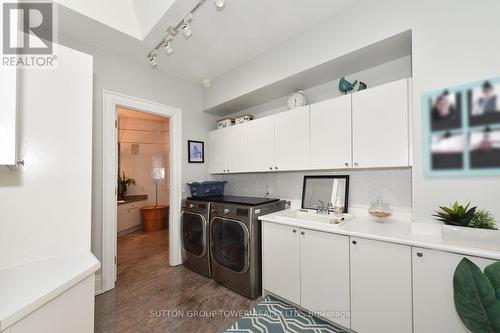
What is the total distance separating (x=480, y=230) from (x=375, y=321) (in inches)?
35.8

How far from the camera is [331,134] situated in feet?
6.63

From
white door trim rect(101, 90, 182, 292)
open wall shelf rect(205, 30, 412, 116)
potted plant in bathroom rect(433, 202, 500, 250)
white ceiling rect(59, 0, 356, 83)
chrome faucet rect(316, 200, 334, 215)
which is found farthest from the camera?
white door trim rect(101, 90, 182, 292)

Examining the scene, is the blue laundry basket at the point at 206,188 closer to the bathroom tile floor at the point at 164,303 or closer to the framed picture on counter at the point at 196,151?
the framed picture on counter at the point at 196,151

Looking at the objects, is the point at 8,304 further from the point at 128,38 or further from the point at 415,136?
the point at 415,136

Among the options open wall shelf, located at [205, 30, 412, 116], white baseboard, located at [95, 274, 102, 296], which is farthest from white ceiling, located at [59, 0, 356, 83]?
white baseboard, located at [95, 274, 102, 296]

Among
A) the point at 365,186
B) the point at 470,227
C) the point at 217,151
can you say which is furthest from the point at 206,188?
the point at 470,227

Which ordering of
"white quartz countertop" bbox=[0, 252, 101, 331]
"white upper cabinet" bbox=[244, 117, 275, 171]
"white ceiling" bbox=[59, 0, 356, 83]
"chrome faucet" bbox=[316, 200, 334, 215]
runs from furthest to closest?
"white upper cabinet" bbox=[244, 117, 275, 171]
"chrome faucet" bbox=[316, 200, 334, 215]
"white ceiling" bbox=[59, 0, 356, 83]
"white quartz countertop" bbox=[0, 252, 101, 331]

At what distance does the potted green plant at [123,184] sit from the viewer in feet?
15.5

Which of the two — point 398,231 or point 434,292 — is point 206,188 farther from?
point 434,292

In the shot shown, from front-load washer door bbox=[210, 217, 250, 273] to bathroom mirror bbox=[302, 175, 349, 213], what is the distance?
858 millimetres

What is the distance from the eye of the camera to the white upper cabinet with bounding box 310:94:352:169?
1.92 meters

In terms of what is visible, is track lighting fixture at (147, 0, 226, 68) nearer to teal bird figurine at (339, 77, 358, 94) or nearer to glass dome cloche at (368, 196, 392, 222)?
teal bird figurine at (339, 77, 358, 94)

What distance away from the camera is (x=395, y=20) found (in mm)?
1582

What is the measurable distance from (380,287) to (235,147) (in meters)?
2.22
